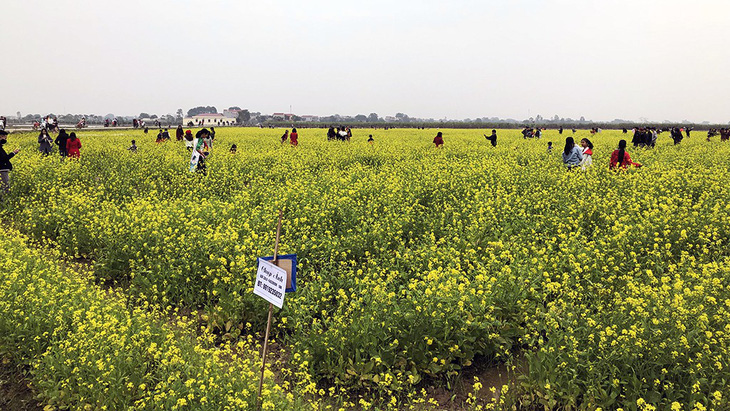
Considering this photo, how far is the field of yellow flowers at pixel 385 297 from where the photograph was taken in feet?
13.3

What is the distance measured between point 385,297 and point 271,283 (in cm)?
174

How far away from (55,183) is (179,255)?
7432 mm

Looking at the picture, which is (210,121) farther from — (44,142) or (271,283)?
(271,283)

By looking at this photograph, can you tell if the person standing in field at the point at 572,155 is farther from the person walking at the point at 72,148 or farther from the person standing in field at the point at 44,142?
the person standing in field at the point at 44,142

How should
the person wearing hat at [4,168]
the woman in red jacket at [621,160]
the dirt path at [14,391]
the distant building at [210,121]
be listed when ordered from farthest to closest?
1. the distant building at [210,121]
2. the woman in red jacket at [621,160]
3. the person wearing hat at [4,168]
4. the dirt path at [14,391]

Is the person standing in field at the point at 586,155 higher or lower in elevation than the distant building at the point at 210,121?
lower

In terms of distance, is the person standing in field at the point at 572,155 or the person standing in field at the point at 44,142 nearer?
the person standing in field at the point at 572,155

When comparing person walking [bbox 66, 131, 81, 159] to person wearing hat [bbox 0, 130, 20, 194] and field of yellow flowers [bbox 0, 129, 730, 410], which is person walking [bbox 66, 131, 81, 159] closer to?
person wearing hat [bbox 0, 130, 20, 194]

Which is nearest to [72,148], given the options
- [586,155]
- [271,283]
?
[271,283]

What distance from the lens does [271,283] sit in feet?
13.1

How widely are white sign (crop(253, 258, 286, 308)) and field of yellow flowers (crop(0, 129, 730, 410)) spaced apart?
2.63ft

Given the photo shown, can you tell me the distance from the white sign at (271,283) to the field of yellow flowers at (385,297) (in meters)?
0.80

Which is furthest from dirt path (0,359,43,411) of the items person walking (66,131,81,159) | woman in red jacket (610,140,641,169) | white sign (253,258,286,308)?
woman in red jacket (610,140,641,169)

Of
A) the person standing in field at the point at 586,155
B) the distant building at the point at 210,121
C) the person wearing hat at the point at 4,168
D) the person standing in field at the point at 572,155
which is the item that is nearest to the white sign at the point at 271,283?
the person wearing hat at the point at 4,168
